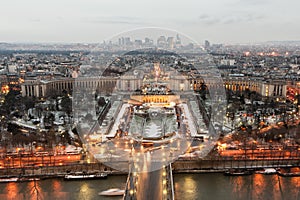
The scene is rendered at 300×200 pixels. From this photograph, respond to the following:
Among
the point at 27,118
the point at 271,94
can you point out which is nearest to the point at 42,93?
the point at 27,118

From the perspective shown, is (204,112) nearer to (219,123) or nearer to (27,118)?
(219,123)

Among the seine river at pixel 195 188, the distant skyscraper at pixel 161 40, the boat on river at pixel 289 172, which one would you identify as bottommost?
the seine river at pixel 195 188

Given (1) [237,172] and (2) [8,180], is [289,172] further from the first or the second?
(2) [8,180]

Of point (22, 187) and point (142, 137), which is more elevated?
point (142, 137)

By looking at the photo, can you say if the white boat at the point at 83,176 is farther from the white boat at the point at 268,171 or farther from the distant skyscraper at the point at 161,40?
the distant skyscraper at the point at 161,40

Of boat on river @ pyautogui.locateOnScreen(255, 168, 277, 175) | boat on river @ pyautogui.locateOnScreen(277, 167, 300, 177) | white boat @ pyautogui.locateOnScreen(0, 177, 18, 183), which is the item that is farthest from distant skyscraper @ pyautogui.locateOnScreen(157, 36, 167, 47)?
white boat @ pyautogui.locateOnScreen(0, 177, 18, 183)

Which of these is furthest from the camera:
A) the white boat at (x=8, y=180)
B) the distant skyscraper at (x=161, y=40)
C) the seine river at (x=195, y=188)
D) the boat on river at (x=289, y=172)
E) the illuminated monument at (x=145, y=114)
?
the distant skyscraper at (x=161, y=40)

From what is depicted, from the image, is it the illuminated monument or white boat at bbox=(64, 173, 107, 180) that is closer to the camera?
white boat at bbox=(64, 173, 107, 180)

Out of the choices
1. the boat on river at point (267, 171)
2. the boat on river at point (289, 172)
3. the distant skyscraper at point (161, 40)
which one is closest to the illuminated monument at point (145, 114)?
the boat on river at point (267, 171)

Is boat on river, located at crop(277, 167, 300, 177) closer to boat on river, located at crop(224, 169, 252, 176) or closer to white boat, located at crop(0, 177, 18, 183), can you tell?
boat on river, located at crop(224, 169, 252, 176)
